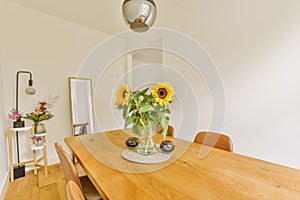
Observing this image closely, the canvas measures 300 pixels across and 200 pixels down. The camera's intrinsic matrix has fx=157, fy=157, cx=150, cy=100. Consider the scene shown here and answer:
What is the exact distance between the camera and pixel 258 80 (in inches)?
62.9

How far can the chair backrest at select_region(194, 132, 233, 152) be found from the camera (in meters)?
1.31

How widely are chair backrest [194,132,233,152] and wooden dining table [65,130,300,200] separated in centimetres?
20

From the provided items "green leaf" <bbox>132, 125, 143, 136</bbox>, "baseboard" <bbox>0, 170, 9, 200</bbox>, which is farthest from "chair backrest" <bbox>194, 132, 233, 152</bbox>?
"baseboard" <bbox>0, 170, 9, 200</bbox>

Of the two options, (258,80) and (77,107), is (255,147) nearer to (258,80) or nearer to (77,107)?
(258,80)

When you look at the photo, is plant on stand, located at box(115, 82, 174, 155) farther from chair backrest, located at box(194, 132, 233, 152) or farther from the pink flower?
the pink flower

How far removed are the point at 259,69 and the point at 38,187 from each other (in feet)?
9.32

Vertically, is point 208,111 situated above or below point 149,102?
below

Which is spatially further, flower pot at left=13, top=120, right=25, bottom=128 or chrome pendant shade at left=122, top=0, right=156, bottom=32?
flower pot at left=13, top=120, right=25, bottom=128

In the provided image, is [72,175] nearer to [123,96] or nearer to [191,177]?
[123,96]

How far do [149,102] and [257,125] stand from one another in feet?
4.24

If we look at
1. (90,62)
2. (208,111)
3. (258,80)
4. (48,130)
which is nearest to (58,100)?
(48,130)

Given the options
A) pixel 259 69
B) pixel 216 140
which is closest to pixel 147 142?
pixel 216 140

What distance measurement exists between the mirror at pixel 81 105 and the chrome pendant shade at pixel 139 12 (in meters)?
1.88

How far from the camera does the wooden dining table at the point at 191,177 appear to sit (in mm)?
663
